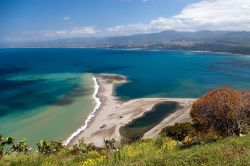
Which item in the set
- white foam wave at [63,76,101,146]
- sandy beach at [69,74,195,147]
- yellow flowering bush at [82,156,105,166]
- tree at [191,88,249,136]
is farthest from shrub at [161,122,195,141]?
yellow flowering bush at [82,156,105,166]

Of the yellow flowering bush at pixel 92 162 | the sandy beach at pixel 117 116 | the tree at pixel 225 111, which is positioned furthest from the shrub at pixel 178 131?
the yellow flowering bush at pixel 92 162

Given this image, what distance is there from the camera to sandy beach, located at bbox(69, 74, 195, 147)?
55.2m

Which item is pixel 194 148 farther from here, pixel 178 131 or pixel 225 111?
pixel 178 131

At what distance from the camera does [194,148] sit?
21172mm

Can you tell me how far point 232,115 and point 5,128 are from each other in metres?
45.3

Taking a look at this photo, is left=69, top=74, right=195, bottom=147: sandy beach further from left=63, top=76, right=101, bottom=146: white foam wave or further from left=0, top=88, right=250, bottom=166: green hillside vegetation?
left=0, top=88, right=250, bottom=166: green hillside vegetation

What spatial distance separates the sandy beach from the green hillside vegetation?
1691 cm

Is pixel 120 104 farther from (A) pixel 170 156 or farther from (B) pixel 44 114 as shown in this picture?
(A) pixel 170 156

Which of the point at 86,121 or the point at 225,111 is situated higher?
the point at 225,111

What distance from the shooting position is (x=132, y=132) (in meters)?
57.2

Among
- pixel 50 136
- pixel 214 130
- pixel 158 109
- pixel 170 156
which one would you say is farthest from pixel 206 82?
pixel 170 156

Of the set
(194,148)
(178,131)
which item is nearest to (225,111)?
(194,148)

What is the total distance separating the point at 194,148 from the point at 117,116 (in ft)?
152

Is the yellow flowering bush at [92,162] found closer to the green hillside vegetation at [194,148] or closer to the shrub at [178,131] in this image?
the green hillside vegetation at [194,148]
